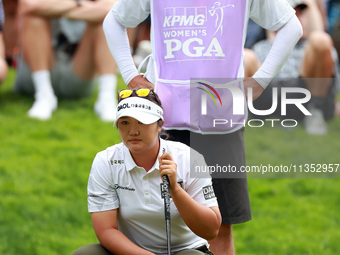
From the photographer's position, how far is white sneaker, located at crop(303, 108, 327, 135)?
5.36 meters

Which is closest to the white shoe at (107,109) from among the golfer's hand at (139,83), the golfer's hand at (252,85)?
the golfer's hand at (139,83)

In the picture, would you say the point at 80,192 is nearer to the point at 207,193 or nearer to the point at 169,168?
the point at 207,193

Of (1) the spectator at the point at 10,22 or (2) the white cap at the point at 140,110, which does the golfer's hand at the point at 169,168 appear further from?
(1) the spectator at the point at 10,22

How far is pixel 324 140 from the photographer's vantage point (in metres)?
5.40

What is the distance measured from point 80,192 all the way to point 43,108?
117 cm

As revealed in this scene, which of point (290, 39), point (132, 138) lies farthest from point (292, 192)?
point (132, 138)

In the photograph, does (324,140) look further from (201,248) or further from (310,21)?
(201,248)

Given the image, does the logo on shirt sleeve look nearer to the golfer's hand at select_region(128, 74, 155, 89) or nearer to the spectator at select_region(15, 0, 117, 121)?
the golfer's hand at select_region(128, 74, 155, 89)

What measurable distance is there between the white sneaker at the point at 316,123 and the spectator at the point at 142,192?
8.12 ft

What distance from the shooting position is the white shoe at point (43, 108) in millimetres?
6070

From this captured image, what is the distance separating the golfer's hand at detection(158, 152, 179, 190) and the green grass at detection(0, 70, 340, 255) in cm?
139

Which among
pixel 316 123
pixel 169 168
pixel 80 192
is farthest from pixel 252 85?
pixel 316 123

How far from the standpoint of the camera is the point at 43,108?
6105mm

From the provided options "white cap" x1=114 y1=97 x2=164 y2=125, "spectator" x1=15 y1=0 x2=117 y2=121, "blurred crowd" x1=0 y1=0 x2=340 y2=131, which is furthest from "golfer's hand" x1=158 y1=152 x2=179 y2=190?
"spectator" x1=15 y1=0 x2=117 y2=121
